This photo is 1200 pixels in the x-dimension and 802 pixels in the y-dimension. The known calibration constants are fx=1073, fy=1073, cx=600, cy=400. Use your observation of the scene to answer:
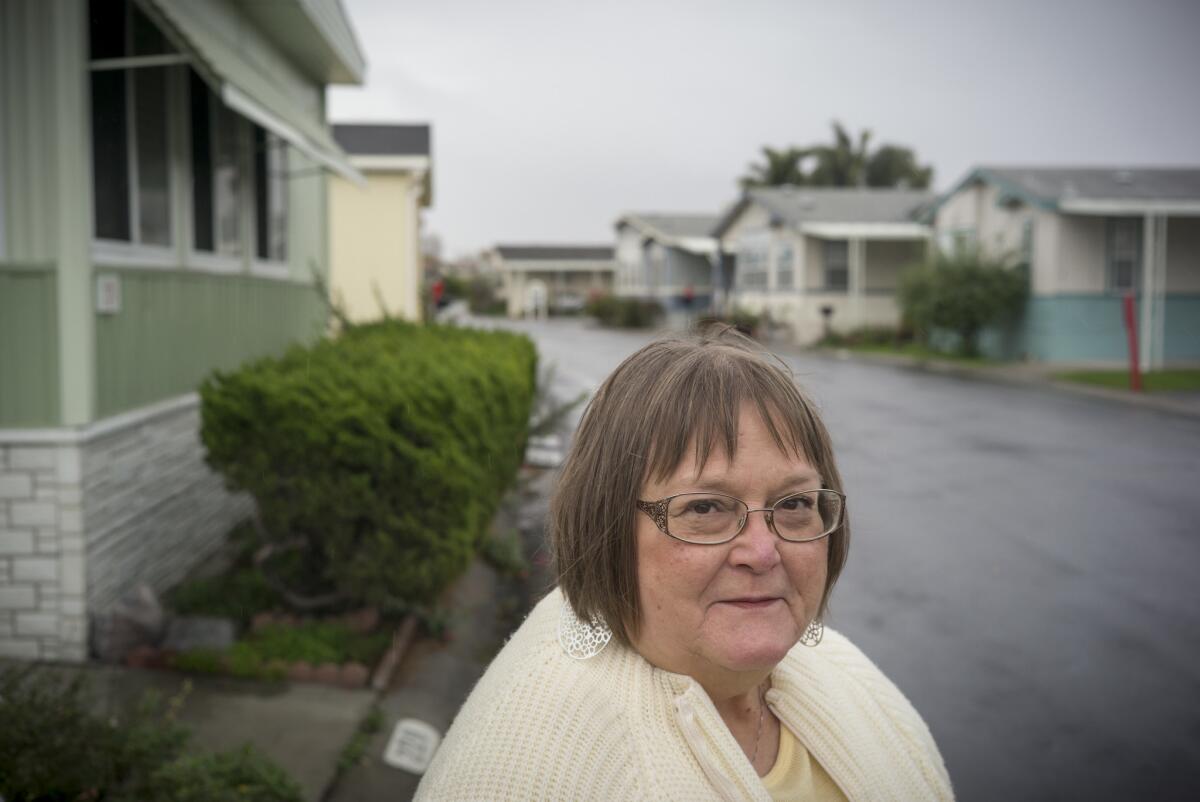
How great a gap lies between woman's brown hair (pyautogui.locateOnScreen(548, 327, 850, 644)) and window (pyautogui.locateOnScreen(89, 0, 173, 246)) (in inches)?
186

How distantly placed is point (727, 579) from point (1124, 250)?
2445 centimetres

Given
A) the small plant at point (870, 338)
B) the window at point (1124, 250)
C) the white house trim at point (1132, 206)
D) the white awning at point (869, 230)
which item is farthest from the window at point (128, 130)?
the small plant at point (870, 338)

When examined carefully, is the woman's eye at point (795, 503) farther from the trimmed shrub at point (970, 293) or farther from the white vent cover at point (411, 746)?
the trimmed shrub at point (970, 293)

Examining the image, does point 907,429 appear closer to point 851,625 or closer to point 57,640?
point 851,625

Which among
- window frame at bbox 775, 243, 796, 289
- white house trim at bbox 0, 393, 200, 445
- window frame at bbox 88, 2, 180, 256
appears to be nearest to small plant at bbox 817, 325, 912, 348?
window frame at bbox 775, 243, 796, 289

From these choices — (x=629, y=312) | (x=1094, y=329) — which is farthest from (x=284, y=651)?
(x=629, y=312)

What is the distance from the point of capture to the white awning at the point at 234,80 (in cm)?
560

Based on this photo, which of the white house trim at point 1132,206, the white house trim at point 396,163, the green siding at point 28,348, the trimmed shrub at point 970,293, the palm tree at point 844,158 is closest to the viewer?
the green siding at point 28,348

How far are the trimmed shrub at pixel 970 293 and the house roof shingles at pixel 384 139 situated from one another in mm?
11853

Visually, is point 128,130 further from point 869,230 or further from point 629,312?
point 629,312

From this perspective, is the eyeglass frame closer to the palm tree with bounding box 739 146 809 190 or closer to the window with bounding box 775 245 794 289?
the window with bounding box 775 245 794 289

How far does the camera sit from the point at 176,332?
6984 mm

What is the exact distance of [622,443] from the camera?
1770 millimetres

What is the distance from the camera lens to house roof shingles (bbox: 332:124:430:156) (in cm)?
1964
